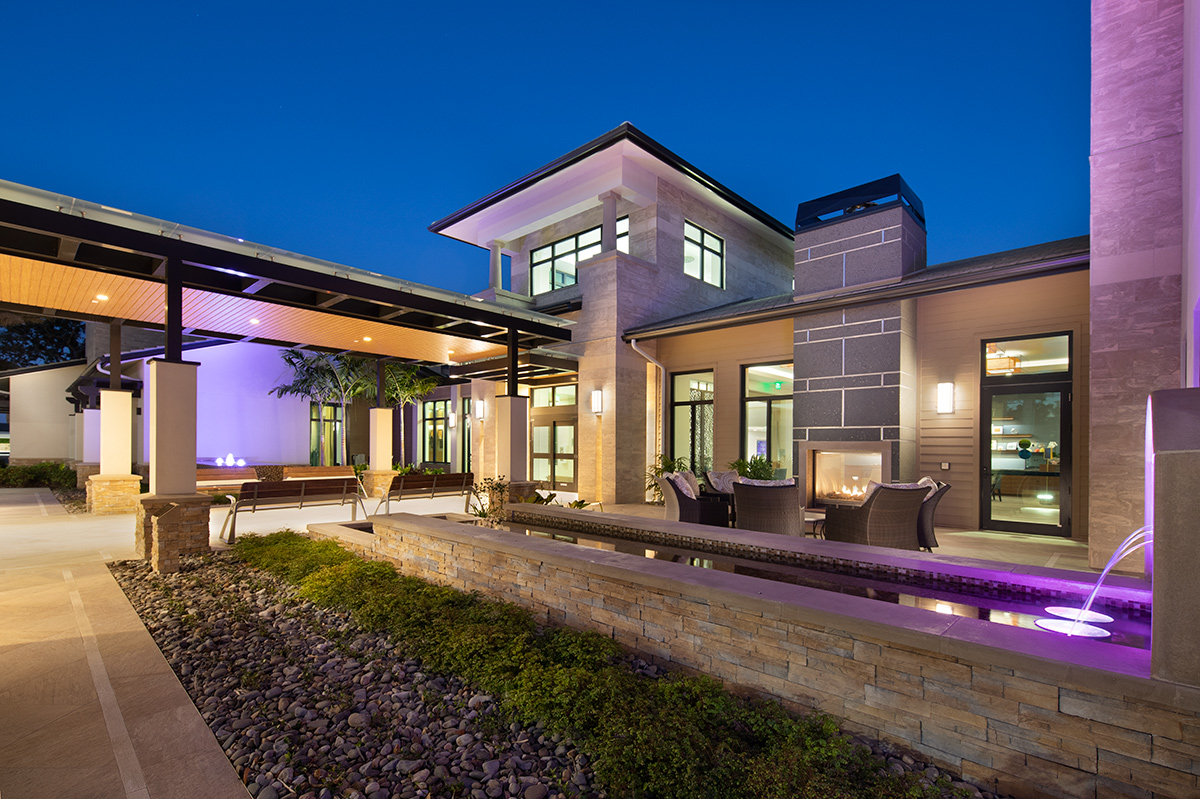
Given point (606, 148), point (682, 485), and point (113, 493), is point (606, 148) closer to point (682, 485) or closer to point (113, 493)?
point (682, 485)

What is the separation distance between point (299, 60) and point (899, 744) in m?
110

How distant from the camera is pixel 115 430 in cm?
1055

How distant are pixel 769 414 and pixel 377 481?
9.51 meters

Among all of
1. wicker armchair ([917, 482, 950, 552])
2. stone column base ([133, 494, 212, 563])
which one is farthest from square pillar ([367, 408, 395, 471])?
wicker armchair ([917, 482, 950, 552])

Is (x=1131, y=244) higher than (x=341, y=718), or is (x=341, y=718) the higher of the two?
(x=1131, y=244)

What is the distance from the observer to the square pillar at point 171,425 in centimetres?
636

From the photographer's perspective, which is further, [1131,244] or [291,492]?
[291,492]

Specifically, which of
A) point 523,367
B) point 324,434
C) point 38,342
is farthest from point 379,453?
point 38,342

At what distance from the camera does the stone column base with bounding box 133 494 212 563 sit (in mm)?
6164

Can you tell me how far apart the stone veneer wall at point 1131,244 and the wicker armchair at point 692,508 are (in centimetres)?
405

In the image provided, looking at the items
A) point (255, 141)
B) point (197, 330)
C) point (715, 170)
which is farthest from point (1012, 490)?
point (255, 141)

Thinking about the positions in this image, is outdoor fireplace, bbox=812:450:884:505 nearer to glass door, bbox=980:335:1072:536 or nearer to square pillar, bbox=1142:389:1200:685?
glass door, bbox=980:335:1072:536

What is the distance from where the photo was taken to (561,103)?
3738 inches

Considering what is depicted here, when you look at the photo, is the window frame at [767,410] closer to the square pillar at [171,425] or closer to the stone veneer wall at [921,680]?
the stone veneer wall at [921,680]
